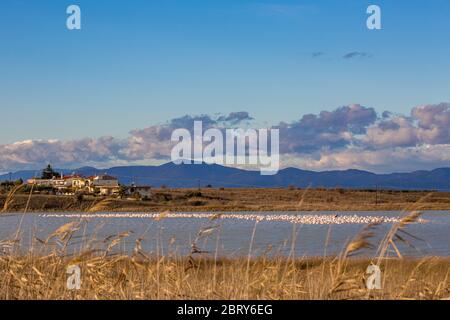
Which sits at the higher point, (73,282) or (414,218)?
(414,218)

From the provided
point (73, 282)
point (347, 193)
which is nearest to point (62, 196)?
point (347, 193)

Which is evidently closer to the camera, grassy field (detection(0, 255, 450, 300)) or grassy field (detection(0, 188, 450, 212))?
grassy field (detection(0, 255, 450, 300))

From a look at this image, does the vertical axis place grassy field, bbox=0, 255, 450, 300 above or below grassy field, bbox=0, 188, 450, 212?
above

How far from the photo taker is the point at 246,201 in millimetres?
100875

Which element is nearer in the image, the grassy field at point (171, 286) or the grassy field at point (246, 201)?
the grassy field at point (171, 286)

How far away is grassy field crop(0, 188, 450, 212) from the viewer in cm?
8181

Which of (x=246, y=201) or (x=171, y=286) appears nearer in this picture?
(x=171, y=286)

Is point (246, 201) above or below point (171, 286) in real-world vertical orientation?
below

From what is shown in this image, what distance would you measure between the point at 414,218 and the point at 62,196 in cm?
8076

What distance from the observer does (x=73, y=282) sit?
444 inches

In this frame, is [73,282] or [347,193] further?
[347,193]

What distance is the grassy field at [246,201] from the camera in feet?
268

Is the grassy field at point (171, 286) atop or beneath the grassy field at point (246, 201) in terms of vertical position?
atop
